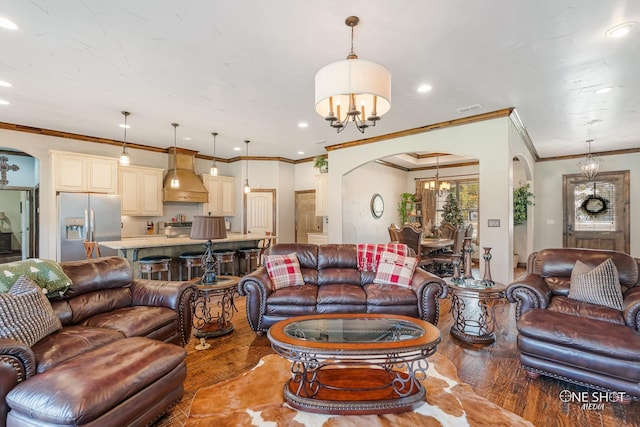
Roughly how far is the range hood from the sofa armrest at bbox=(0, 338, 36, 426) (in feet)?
18.5

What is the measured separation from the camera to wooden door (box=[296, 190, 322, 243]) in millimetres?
8251

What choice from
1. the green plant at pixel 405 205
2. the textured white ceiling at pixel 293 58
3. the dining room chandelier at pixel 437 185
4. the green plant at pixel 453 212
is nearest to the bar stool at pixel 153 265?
the textured white ceiling at pixel 293 58

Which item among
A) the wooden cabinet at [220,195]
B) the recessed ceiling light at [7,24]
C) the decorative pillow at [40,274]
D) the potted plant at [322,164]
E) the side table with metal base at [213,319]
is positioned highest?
the recessed ceiling light at [7,24]

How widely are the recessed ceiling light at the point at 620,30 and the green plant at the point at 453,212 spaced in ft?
20.0

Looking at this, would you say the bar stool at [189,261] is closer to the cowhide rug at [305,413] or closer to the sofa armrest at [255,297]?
the sofa armrest at [255,297]

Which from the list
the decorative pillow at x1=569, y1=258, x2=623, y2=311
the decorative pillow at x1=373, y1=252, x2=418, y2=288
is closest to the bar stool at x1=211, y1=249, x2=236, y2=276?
the decorative pillow at x1=373, y1=252, x2=418, y2=288

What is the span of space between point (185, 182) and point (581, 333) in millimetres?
7018

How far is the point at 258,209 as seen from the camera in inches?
326

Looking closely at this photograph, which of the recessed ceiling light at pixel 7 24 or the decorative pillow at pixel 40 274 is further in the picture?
the recessed ceiling light at pixel 7 24

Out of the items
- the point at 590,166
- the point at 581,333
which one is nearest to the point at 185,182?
the point at 581,333

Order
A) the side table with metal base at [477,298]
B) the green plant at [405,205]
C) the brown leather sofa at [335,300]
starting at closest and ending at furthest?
the side table with metal base at [477,298]
the brown leather sofa at [335,300]
the green plant at [405,205]

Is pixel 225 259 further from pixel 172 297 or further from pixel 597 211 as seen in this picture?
pixel 597 211

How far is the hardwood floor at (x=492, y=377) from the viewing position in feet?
6.62

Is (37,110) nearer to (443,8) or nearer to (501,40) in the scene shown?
(443,8)
